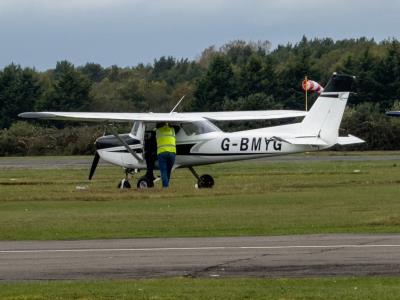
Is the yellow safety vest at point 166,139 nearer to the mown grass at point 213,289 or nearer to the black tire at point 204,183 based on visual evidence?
the black tire at point 204,183

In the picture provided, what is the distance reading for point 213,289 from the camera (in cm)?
1335

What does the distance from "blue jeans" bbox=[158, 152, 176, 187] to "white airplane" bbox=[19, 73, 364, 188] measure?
0.87 metres

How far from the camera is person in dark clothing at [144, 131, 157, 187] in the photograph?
32756 millimetres

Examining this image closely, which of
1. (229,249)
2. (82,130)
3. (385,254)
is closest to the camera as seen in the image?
(385,254)

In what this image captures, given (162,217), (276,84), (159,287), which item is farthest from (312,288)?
(276,84)

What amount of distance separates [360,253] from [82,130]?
166 ft

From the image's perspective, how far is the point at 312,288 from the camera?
13.2 m

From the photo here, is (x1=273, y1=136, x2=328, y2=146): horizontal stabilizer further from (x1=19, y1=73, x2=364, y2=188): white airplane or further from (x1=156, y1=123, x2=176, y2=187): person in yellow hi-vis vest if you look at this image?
(x1=156, y1=123, x2=176, y2=187): person in yellow hi-vis vest

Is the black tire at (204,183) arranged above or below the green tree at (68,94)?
above

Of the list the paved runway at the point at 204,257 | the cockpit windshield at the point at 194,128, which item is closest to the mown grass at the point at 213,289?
the paved runway at the point at 204,257

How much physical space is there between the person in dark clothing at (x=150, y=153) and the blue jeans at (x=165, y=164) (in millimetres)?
653

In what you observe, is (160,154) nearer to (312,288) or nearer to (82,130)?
(312,288)

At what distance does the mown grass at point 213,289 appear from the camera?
12.9 m

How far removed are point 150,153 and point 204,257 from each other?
17.0 m
